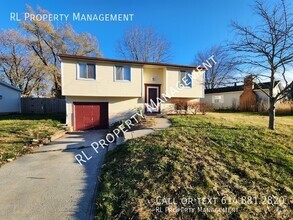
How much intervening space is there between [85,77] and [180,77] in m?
7.29

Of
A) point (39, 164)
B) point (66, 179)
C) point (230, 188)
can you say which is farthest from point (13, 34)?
point (230, 188)

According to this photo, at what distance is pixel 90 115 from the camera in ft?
43.0

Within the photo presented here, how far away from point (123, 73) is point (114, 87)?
4.05 feet

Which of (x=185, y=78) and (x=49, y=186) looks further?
(x=185, y=78)

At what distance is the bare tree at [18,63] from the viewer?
912 inches

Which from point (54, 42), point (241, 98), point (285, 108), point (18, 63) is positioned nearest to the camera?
point (285, 108)

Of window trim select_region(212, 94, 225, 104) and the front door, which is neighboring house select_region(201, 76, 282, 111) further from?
the front door

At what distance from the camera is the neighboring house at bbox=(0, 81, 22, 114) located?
17.7 metres

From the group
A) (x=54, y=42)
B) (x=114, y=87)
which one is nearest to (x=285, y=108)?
(x=114, y=87)

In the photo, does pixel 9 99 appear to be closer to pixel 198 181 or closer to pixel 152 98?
pixel 152 98

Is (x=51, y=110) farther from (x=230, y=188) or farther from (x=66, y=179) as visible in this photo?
(x=230, y=188)

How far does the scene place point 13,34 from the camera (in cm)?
2300

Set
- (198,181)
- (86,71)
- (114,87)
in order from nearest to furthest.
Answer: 1. (198,181)
2. (86,71)
3. (114,87)

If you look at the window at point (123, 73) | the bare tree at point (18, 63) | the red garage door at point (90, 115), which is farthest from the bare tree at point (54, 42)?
the window at point (123, 73)
